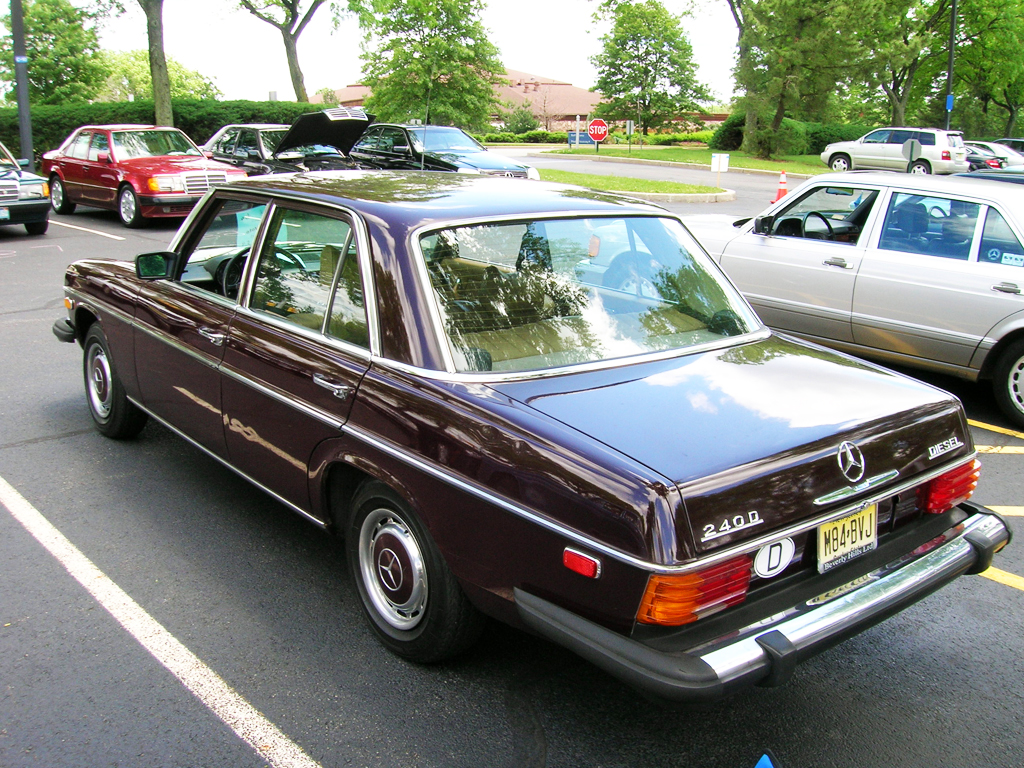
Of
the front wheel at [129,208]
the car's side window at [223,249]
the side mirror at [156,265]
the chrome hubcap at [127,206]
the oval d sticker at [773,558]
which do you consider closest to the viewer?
the oval d sticker at [773,558]

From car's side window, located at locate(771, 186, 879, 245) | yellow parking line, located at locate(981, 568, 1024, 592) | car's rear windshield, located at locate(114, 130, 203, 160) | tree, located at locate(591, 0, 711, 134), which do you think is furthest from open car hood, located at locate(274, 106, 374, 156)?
tree, located at locate(591, 0, 711, 134)

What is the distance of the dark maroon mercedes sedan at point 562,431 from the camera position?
96.3 inches

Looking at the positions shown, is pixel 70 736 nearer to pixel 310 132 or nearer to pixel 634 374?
pixel 634 374

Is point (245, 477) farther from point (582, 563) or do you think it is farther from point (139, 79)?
point (139, 79)

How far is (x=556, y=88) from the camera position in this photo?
87.1 m

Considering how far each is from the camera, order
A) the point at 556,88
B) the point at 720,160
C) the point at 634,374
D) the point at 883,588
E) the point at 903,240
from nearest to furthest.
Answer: the point at 883,588 < the point at 634,374 < the point at 903,240 < the point at 720,160 < the point at 556,88

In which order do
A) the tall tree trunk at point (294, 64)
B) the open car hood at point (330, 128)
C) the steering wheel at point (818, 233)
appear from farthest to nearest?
the tall tree trunk at point (294, 64), the open car hood at point (330, 128), the steering wheel at point (818, 233)

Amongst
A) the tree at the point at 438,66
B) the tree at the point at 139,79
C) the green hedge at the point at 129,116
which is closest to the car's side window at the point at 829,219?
the tree at the point at 438,66

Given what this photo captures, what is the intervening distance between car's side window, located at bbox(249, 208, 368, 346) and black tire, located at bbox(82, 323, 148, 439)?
174 centimetres

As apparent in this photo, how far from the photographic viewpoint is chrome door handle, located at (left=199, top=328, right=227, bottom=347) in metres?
3.95

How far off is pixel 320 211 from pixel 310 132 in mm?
8688

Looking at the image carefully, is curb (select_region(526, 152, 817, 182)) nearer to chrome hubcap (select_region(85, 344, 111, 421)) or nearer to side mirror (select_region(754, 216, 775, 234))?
side mirror (select_region(754, 216, 775, 234))

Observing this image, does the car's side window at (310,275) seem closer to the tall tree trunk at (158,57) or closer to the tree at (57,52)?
the tall tree trunk at (158,57)

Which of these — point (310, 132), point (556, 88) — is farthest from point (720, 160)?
point (556, 88)
